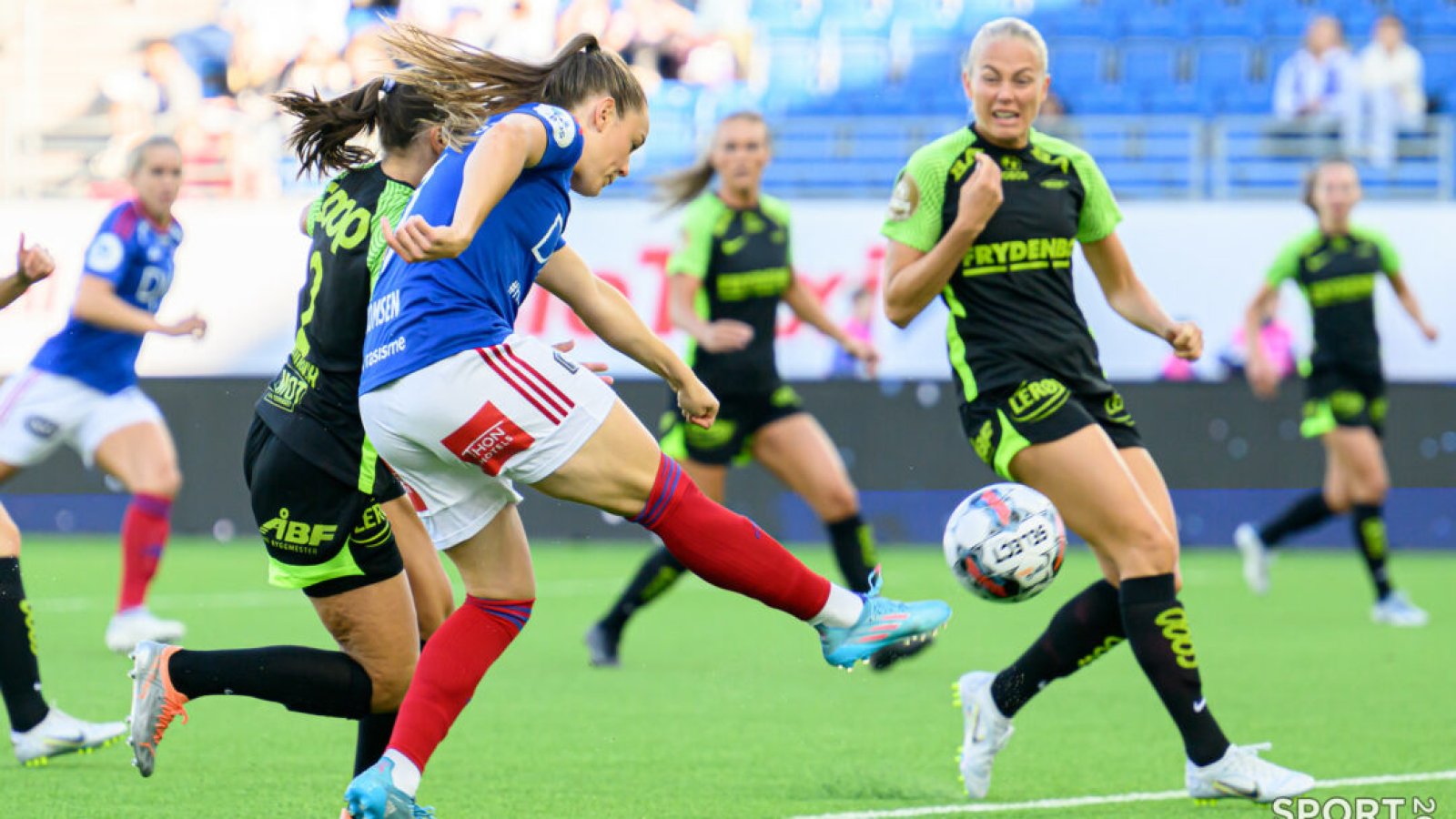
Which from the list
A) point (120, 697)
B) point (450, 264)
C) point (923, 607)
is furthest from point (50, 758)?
point (923, 607)

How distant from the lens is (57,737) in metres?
5.83

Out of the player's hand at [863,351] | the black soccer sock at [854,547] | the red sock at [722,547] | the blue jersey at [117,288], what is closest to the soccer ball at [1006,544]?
the red sock at [722,547]

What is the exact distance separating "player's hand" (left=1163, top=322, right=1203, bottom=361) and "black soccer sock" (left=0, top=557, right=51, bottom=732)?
144 inches

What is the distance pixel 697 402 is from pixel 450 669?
0.87 m

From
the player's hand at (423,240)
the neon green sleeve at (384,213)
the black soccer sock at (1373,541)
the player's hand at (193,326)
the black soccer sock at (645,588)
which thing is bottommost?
the black soccer sock at (1373,541)

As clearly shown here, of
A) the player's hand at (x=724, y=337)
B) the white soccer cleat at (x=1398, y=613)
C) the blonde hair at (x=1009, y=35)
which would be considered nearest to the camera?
the blonde hair at (x=1009, y=35)

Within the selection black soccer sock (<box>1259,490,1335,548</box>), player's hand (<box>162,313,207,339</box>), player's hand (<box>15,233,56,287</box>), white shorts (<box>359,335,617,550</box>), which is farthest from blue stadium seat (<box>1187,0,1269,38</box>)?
white shorts (<box>359,335,617,550</box>)

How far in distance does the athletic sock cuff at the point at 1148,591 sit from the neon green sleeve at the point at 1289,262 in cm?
643

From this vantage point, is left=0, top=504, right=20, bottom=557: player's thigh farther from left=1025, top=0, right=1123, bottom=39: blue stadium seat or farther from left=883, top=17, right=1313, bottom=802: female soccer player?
left=1025, top=0, right=1123, bottom=39: blue stadium seat

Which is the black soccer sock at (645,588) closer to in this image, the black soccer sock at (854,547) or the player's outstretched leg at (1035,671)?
the black soccer sock at (854,547)

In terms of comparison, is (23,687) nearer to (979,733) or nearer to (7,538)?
(7,538)

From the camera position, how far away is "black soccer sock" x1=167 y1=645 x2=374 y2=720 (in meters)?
4.64

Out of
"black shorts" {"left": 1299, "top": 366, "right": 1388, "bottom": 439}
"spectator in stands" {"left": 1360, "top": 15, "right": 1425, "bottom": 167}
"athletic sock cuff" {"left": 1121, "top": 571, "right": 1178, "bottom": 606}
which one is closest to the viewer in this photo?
"athletic sock cuff" {"left": 1121, "top": 571, "right": 1178, "bottom": 606}

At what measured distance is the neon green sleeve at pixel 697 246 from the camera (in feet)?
29.8
